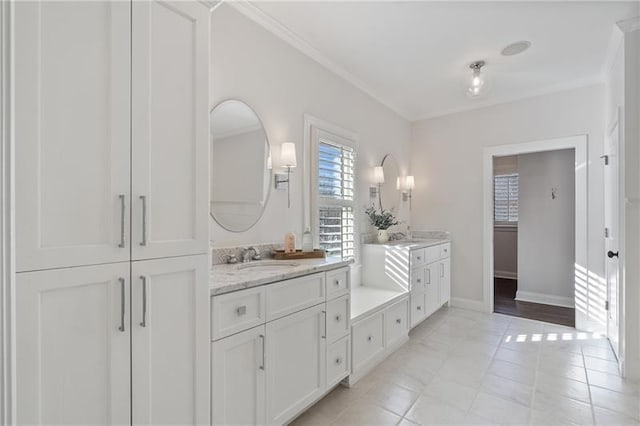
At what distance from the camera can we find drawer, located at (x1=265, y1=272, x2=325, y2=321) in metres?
1.67

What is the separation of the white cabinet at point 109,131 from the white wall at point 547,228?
491 centimetres

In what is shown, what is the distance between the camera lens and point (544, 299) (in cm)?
457

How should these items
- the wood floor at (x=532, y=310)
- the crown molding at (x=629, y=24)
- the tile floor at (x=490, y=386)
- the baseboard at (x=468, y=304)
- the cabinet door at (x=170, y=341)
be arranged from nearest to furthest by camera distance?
the cabinet door at (x=170, y=341), the tile floor at (x=490, y=386), the crown molding at (x=629, y=24), the wood floor at (x=532, y=310), the baseboard at (x=468, y=304)

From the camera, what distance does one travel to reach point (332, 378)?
210cm

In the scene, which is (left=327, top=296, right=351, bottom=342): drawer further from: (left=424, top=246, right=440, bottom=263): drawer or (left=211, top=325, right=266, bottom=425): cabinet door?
(left=424, top=246, right=440, bottom=263): drawer

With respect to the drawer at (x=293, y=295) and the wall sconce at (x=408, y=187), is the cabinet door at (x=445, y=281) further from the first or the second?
the drawer at (x=293, y=295)

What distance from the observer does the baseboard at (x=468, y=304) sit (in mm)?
4052

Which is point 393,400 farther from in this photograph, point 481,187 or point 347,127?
point 481,187

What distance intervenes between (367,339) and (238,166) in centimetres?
165

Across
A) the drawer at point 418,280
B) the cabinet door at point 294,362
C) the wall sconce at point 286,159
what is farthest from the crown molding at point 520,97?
the cabinet door at point 294,362

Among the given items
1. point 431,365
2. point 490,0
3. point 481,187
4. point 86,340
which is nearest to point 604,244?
point 481,187

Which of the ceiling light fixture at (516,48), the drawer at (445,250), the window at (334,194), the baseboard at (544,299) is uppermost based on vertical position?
the ceiling light fixture at (516,48)

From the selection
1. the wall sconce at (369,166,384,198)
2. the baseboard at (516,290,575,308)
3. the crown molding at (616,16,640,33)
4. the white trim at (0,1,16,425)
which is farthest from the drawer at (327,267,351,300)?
the baseboard at (516,290,575,308)

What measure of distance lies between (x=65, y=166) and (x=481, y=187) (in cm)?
420
